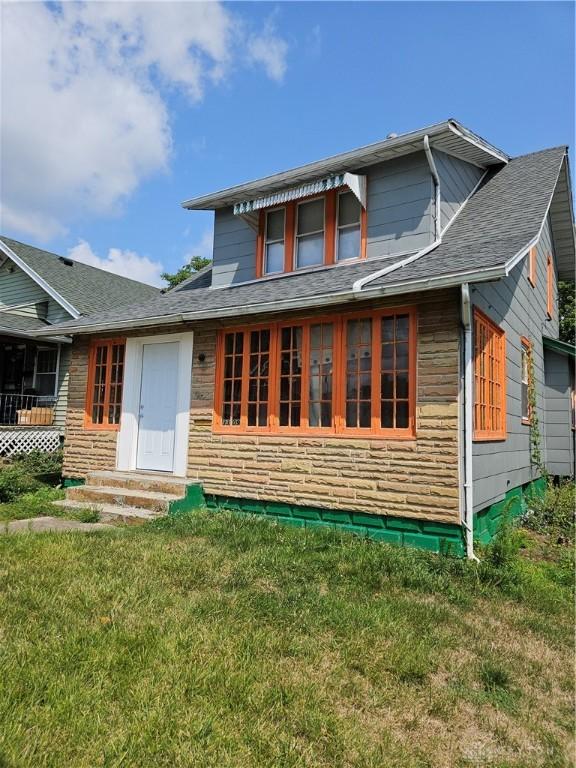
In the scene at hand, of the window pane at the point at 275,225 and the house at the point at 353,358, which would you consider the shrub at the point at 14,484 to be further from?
the window pane at the point at 275,225

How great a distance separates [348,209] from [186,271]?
941 inches

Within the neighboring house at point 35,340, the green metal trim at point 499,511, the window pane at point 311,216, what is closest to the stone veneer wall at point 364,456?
the green metal trim at point 499,511

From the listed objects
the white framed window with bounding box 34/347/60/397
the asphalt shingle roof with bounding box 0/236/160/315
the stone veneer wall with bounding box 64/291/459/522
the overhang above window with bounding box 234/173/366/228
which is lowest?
the stone veneer wall with bounding box 64/291/459/522

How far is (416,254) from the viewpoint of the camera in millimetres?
6832

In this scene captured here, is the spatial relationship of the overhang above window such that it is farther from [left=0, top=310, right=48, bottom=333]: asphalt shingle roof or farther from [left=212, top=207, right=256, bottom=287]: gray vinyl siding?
[left=0, top=310, right=48, bottom=333]: asphalt shingle roof

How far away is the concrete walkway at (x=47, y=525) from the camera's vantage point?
6.14 meters

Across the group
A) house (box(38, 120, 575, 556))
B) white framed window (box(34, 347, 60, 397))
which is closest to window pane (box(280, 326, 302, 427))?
house (box(38, 120, 575, 556))

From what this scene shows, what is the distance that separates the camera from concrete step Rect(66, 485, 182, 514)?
708 cm

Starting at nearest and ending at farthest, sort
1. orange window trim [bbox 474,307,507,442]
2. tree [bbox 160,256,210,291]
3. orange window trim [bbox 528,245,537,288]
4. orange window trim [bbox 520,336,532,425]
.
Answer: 1. orange window trim [bbox 474,307,507,442]
2. orange window trim [bbox 520,336,532,425]
3. orange window trim [bbox 528,245,537,288]
4. tree [bbox 160,256,210,291]

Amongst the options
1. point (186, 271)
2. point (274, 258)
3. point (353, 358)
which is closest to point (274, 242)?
point (274, 258)

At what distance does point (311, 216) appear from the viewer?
27.8ft

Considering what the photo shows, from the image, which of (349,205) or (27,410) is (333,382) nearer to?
(349,205)

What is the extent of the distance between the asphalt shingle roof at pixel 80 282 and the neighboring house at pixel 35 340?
0.04m

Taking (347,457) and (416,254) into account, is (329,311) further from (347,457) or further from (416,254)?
(347,457)
